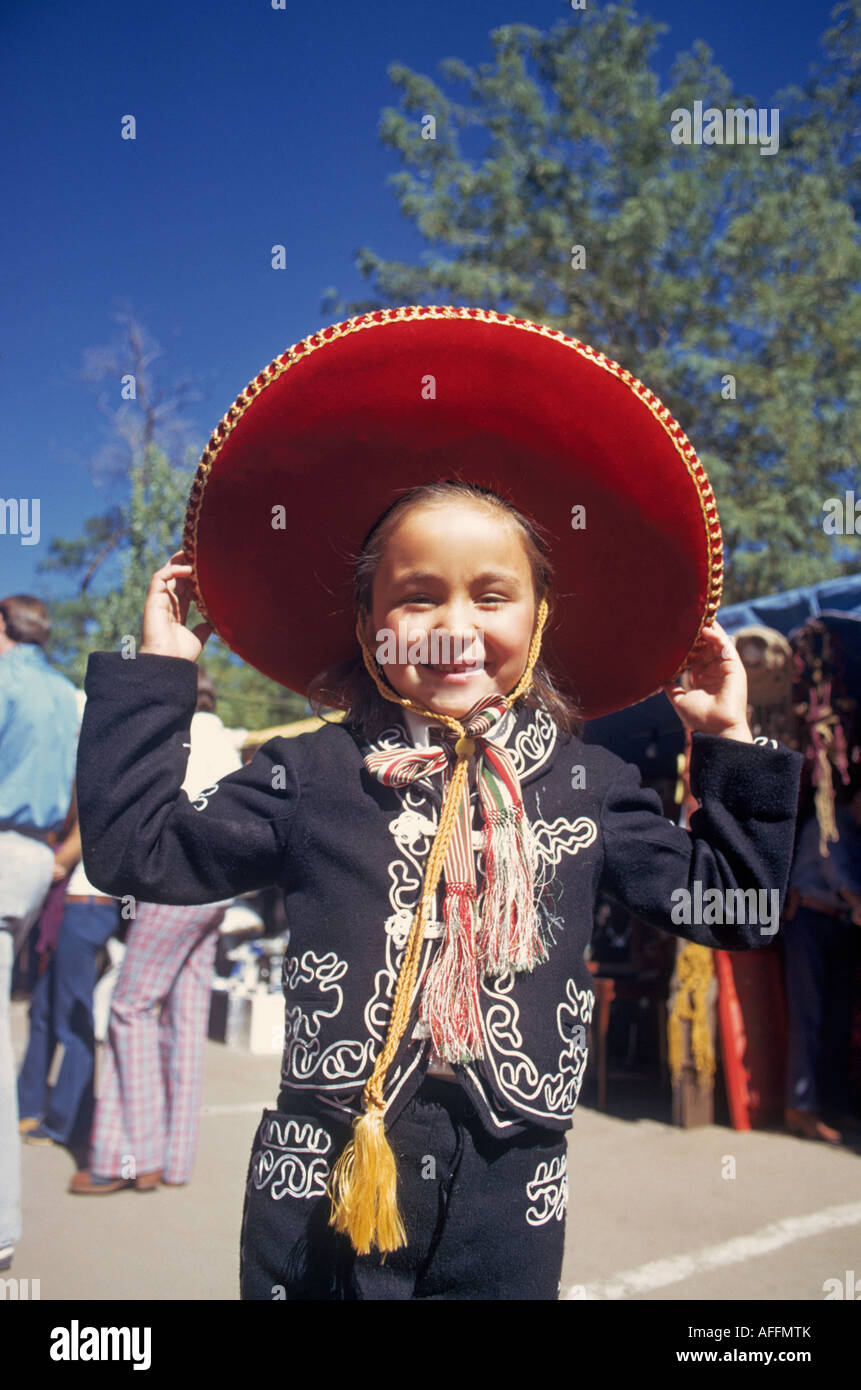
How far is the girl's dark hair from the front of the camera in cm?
159

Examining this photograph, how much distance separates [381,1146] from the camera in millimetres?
1297

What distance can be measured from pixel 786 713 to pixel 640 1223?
2313mm

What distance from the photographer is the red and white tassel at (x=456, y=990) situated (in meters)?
Result: 1.35

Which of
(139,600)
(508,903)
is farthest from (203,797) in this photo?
(139,600)

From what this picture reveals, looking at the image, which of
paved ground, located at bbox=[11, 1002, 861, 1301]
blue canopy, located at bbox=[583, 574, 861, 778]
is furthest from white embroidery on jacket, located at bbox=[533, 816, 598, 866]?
blue canopy, located at bbox=[583, 574, 861, 778]

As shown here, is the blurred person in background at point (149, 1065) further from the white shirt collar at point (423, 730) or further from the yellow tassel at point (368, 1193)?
the yellow tassel at point (368, 1193)

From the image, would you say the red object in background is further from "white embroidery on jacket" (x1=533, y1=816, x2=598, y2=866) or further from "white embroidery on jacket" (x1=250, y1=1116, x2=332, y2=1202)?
"white embroidery on jacket" (x1=250, y1=1116, x2=332, y2=1202)

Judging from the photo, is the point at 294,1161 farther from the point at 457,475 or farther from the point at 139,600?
the point at 139,600

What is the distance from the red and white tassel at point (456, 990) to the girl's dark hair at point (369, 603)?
324 mm

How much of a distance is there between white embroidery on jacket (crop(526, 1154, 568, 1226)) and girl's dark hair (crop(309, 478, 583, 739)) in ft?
2.20

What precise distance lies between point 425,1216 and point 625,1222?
275 cm

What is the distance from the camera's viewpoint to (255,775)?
1.51 metres

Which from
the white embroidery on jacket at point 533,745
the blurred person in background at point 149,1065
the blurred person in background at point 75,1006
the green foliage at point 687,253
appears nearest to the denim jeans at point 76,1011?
the blurred person in background at point 75,1006
